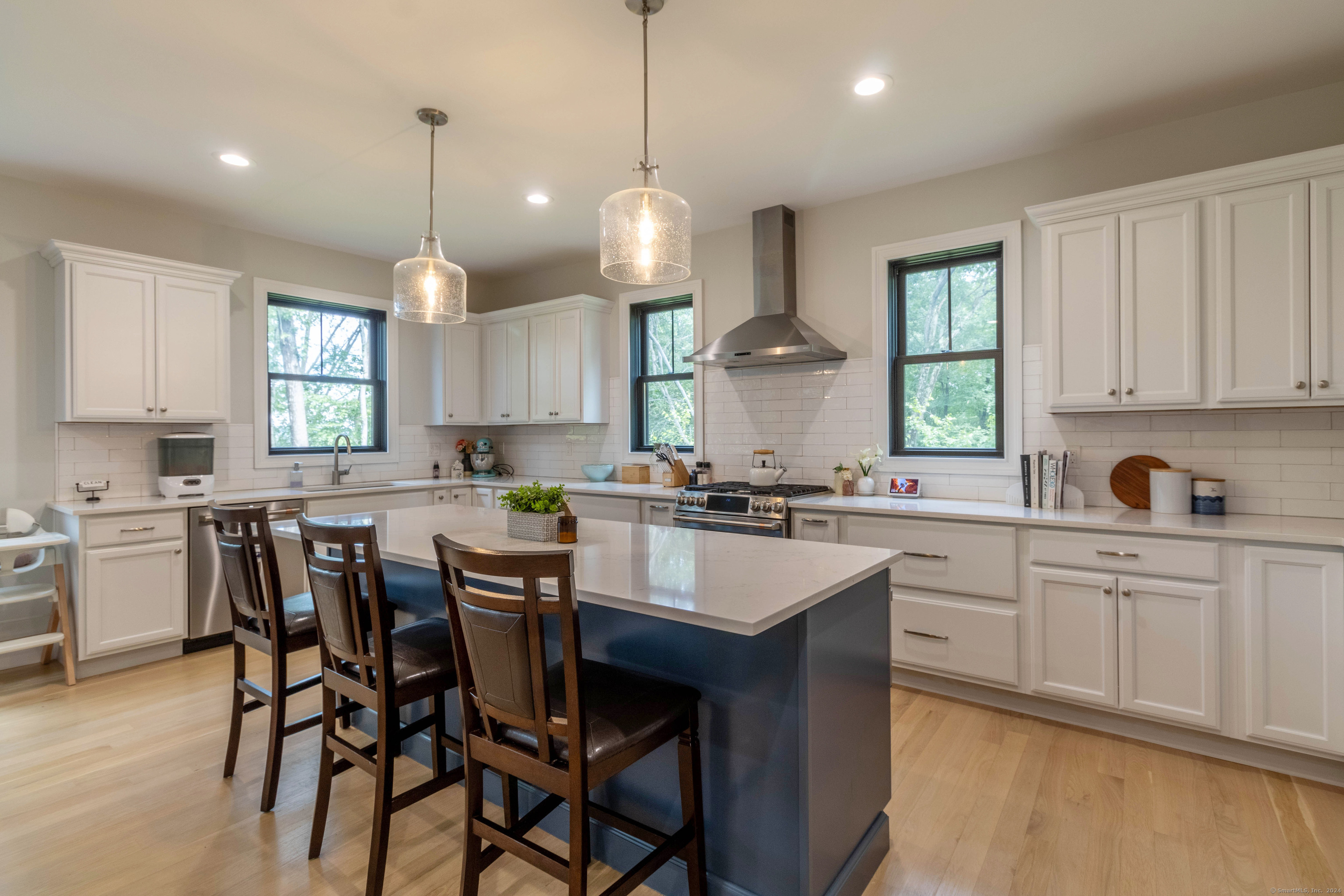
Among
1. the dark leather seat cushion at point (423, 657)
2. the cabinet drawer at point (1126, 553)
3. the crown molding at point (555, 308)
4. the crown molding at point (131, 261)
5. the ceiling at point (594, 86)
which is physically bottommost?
the dark leather seat cushion at point (423, 657)

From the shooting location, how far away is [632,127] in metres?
3.19

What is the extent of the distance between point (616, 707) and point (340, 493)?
366 cm

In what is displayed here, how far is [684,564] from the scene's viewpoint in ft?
6.37

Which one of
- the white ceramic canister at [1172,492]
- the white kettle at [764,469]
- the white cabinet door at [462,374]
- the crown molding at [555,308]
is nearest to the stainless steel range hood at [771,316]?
the white kettle at [764,469]

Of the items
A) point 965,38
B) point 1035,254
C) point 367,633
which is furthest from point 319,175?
point 1035,254

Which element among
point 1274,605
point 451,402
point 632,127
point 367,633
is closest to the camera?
point 367,633

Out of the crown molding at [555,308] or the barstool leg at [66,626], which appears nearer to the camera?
the barstool leg at [66,626]

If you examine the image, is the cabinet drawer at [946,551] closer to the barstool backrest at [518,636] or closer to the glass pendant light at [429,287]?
the barstool backrest at [518,636]

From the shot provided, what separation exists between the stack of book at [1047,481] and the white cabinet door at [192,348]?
4.80 meters

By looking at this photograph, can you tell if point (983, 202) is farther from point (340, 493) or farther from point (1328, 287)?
point (340, 493)

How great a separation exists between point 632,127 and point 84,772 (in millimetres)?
3570

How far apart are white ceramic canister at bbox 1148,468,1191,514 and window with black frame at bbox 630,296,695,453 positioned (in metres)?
2.79

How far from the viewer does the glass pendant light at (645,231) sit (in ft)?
6.46

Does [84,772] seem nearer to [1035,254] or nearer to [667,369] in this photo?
[667,369]
